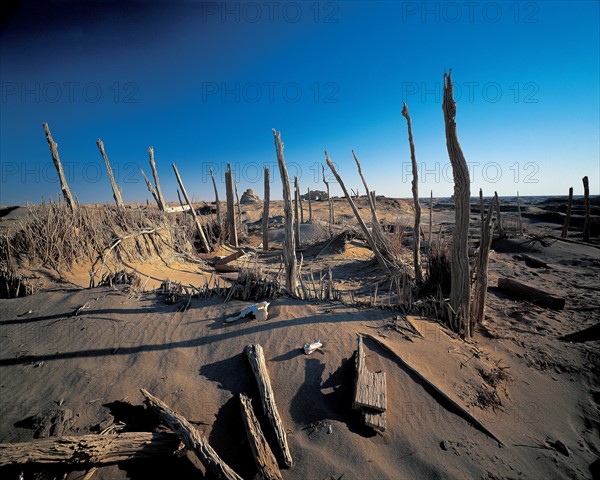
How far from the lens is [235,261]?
7.90m

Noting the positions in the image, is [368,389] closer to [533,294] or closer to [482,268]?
[482,268]

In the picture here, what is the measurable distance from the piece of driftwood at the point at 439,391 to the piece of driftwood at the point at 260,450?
4.83 feet

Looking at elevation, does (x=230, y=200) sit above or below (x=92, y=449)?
above

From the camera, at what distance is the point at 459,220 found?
3.22m

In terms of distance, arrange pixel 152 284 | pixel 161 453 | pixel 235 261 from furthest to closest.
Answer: pixel 235 261 < pixel 152 284 < pixel 161 453

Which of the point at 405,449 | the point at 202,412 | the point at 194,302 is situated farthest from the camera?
the point at 194,302

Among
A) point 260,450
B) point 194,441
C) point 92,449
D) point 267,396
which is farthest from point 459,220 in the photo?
point 92,449

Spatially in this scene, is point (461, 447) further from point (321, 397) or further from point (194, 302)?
point (194, 302)

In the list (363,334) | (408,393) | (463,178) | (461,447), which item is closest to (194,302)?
(363,334)

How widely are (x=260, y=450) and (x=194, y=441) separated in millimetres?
450

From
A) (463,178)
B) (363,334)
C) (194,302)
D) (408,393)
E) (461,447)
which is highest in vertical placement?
(463,178)

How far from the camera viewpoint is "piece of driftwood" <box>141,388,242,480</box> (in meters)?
1.72

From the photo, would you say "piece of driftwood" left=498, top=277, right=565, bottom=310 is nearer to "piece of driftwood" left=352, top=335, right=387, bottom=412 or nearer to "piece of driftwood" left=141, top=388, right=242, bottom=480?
"piece of driftwood" left=352, top=335, right=387, bottom=412

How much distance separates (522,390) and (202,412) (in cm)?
308
